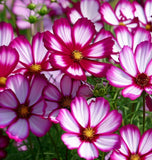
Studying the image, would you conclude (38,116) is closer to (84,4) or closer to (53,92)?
(53,92)

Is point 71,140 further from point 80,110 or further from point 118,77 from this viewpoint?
point 118,77

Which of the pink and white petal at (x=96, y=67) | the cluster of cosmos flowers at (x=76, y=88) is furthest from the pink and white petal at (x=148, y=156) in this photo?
the pink and white petal at (x=96, y=67)

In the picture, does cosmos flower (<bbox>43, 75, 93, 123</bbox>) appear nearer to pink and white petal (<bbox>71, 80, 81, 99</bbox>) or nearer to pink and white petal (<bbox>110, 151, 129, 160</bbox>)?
pink and white petal (<bbox>71, 80, 81, 99</bbox>)

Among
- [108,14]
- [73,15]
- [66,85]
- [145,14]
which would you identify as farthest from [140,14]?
[66,85]

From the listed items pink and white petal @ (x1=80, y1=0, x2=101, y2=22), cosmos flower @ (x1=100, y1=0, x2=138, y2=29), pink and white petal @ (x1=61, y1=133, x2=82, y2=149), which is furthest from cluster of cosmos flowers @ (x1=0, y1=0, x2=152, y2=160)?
pink and white petal @ (x1=80, y1=0, x2=101, y2=22)

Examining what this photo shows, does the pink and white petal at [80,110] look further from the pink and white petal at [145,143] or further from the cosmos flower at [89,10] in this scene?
the cosmos flower at [89,10]

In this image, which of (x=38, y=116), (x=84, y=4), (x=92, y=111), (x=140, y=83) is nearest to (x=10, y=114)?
(x=38, y=116)

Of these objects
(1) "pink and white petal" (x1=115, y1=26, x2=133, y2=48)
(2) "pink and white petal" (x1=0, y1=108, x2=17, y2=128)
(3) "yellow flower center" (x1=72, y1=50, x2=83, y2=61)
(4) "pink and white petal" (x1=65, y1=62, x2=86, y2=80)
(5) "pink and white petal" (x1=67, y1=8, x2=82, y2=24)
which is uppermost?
(5) "pink and white petal" (x1=67, y1=8, x2=82, y2=24)
